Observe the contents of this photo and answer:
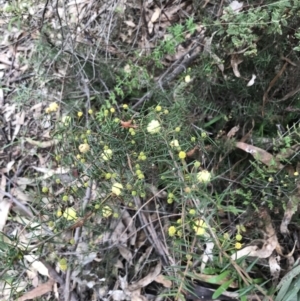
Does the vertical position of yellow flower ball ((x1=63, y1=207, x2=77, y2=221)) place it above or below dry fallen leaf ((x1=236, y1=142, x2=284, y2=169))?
above

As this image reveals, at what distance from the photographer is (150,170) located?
1.72m

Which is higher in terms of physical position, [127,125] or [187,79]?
[127,125]

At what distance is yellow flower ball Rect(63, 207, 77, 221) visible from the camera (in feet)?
4.94

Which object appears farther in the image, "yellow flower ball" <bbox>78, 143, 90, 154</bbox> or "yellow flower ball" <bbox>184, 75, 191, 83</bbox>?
"yellow flower ball" <bbox>184, 75, 191, 83</bbox>

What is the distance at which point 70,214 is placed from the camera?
1.52 meters

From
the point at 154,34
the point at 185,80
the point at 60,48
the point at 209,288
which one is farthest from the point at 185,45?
the point at 209,288

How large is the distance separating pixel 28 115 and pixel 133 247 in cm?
104

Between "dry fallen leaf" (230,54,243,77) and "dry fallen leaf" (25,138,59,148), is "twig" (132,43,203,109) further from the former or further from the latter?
"dry fallen leaf" (25,138,59,148)

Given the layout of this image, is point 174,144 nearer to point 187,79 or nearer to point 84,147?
point 84,147

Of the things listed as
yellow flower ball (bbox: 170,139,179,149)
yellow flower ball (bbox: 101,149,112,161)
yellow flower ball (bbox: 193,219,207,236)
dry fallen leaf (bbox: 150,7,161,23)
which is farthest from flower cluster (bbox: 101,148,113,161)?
dry fallen leaf (bbox: 150,7,161,23)

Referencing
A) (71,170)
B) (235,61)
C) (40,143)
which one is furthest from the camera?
(40,143)

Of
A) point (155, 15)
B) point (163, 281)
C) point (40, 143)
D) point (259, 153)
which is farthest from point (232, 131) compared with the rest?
point (40, 143)

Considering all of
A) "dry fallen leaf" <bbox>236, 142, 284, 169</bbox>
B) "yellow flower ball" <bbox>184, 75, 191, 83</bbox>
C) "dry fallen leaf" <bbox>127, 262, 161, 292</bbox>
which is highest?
"yellow flower ball" <bbox>184, 75, 191, 83</bbox>

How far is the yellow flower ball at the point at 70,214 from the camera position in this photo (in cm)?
151
